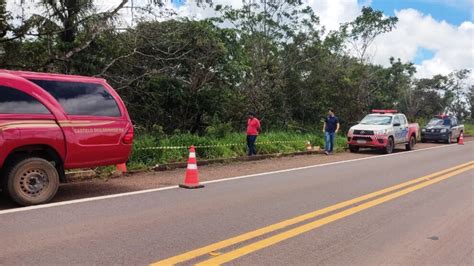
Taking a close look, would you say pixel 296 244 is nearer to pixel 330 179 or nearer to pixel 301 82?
pixel 330 179

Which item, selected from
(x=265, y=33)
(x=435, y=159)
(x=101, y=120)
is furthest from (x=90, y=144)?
(x=265, y=33)

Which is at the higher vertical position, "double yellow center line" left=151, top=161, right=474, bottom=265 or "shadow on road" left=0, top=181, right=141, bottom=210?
"shadow on road" left=0, top=181, right=141, bottom=210

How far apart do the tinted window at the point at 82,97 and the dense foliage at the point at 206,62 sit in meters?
6.52

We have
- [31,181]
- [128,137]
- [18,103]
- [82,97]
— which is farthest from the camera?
[128,137]

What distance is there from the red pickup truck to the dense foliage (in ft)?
21.7

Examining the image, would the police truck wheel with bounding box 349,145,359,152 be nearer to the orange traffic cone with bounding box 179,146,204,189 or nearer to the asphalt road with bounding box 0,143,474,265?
the asphalt road with bounding box 0,143,474,265

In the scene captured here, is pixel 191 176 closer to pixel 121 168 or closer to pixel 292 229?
pixel 121 168

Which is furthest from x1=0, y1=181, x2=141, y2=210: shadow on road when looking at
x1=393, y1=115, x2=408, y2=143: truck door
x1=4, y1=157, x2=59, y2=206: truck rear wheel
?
x1=393, y1=115, x2=408, y2=143: truck door

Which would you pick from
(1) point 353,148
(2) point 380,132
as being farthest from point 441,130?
(2) point 380,132

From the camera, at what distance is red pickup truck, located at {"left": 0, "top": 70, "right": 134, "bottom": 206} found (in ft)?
24.5

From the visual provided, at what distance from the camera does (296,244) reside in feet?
18.8

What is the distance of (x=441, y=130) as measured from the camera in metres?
28.7

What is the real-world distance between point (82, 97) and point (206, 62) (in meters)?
12.6

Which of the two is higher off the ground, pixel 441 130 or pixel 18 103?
pixel 18 103
